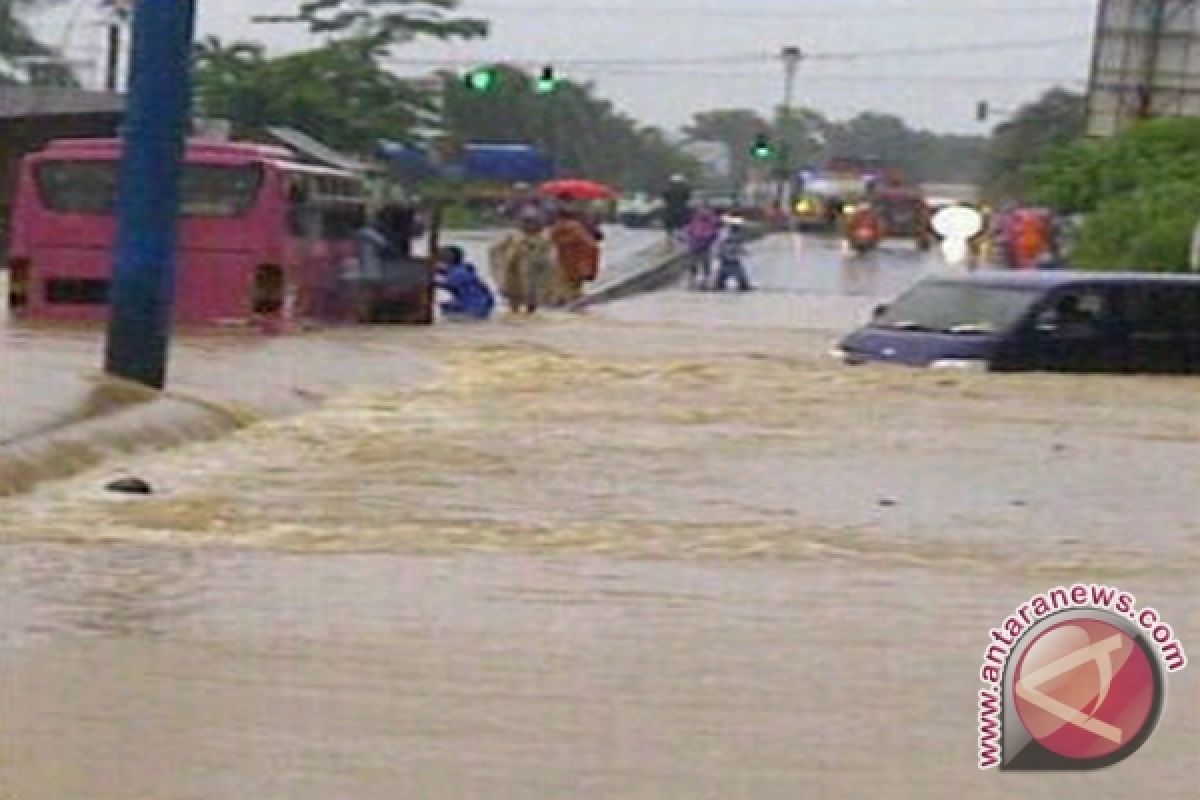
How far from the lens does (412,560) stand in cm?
1128

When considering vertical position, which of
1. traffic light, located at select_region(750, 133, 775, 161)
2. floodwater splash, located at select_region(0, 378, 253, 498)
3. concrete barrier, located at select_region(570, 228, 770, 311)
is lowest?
concrete barrier, located at select_region(570, 228, 770, 311)

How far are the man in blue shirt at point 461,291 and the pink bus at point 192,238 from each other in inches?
180

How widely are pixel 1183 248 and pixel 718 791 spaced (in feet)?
108

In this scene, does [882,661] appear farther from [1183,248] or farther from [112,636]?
[1183,248]

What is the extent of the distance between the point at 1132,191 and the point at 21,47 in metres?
37.3

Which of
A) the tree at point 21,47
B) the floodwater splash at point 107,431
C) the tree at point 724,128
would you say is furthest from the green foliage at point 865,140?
the floodwater splash at point 107,431

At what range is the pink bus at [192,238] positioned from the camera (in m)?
27.5

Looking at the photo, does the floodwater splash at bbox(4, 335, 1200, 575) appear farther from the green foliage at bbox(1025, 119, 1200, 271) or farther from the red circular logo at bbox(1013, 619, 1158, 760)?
the green foliage at bbox(1025, 119, 1200, 271)

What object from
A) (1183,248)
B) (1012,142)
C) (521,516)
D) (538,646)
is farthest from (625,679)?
(1012,142)

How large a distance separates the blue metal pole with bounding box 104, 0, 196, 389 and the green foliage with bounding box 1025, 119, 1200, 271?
832 inches

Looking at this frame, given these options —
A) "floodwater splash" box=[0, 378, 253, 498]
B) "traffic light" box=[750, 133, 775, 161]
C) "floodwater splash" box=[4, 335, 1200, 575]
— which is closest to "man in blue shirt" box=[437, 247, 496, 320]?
"floodwater splash" box=[4, 335, 1200, 575]

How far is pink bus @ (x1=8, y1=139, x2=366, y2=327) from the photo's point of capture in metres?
27.5

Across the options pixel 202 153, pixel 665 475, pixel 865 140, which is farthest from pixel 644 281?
pixel 865 140

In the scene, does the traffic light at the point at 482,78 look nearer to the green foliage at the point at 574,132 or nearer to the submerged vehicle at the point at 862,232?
the submerged vehicle at the point at 862,232
